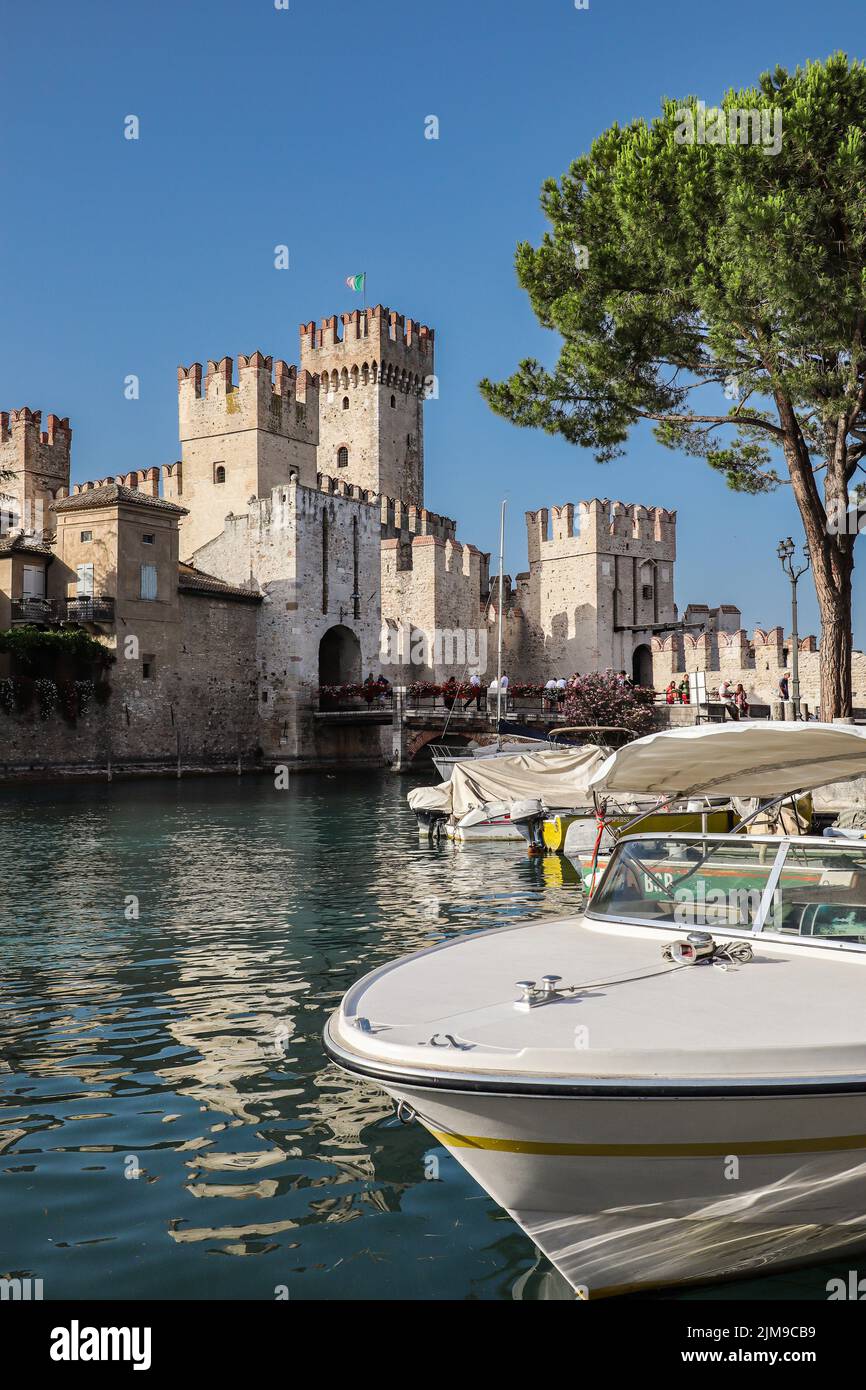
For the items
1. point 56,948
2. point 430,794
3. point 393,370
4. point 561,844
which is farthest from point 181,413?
point 56,948

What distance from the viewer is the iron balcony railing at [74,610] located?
116 feet

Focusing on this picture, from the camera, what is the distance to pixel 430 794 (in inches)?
811

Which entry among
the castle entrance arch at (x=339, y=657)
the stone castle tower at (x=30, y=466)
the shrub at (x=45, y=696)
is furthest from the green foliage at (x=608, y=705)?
the stone castle tower at (x=30, y=466)

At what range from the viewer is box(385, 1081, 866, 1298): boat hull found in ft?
11.2

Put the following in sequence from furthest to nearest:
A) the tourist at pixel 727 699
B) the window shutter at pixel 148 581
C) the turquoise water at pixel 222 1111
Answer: the window shutter at pixel 148 581, the tourist at pixel 727 699, the turquoise water at pixel 222 1111

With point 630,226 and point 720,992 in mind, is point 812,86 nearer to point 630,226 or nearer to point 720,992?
point 630,226

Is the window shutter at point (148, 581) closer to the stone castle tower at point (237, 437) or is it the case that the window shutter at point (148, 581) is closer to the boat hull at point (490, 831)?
the stone castle tower at point (237, 437)

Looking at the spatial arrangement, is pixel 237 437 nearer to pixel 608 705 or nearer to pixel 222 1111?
pixel 608 705

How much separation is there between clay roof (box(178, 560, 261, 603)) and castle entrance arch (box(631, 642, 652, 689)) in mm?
19472

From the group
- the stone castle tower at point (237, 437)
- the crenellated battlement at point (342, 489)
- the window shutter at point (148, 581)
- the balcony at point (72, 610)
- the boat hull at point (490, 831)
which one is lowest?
the boat hull at point (490, 831)

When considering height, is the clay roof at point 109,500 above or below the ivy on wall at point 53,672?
above

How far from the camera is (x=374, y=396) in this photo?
183 ft

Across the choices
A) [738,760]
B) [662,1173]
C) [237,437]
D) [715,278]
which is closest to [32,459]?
[237,437]
